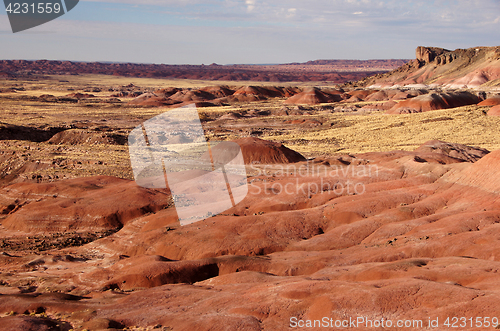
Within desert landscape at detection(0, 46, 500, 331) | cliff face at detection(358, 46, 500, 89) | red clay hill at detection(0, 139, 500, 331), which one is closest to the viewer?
desert landscape at detection(0, 46, 500, 331)

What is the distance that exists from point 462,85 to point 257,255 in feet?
384

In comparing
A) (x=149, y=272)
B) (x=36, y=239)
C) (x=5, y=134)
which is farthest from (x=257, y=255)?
(x=5, y=134)

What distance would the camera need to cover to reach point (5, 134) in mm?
52875

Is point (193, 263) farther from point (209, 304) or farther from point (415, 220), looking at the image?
point (415, 220)

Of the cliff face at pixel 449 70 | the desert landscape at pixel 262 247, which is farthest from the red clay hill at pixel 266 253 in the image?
the cliff face at pixel 449 70

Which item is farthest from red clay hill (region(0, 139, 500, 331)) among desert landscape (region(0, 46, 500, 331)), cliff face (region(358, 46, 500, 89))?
cliff face (region(358, 46, 500, 89))

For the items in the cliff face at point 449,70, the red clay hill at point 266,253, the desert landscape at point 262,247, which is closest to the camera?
the desert landscape at point 262,247

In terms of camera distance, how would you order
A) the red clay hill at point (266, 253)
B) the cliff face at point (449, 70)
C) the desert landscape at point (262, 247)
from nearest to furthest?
the desert landscape at point (262, 247), the red clay hill at point (266, 253), the cliff face at point (449, 70)

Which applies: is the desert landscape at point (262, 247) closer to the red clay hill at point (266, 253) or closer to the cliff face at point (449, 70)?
the red clay hill at point (266, 253)

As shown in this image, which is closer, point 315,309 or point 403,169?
point 315,309

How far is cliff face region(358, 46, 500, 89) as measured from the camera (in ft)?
385

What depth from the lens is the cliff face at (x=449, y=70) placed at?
385 feet

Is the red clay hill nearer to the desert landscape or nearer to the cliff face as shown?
the desert landscape

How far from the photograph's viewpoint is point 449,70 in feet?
442
